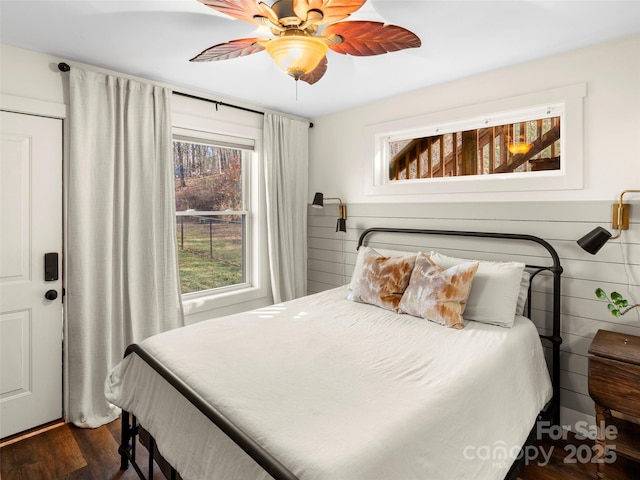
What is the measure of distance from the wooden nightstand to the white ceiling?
1.75 m

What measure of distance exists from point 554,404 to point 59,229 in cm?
347

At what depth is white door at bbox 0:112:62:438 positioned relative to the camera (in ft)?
7.64

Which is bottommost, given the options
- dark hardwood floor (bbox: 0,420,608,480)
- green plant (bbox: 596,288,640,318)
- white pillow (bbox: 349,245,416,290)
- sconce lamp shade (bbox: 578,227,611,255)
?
dark hardwood floor (bbox: 0,420,608,480)

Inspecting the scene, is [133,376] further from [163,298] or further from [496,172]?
[496,172]

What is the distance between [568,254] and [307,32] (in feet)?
6.92

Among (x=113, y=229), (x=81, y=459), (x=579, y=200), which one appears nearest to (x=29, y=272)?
(x=113, y=229)

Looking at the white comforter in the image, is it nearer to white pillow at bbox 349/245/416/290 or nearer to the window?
white pillow at bbox 349/245/416/290

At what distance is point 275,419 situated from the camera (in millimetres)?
1276

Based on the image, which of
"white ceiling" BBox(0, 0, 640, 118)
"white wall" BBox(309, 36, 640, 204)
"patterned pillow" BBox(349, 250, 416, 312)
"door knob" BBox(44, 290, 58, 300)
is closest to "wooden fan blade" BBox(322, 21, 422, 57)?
"white ceiling" BBox(0, 0, 640, 118)

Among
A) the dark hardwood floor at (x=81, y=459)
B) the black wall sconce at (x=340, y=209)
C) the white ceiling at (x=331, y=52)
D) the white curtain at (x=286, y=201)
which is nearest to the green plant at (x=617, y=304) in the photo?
the dark hardwood floor at (x=81, y=459)

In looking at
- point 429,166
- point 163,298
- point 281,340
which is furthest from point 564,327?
point 163,298

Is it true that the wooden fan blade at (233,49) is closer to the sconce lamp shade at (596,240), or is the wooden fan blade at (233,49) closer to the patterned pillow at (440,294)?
the patterned pillow at (440,294)

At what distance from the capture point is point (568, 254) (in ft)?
7.92

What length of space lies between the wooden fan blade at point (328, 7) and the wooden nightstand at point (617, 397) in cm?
208
